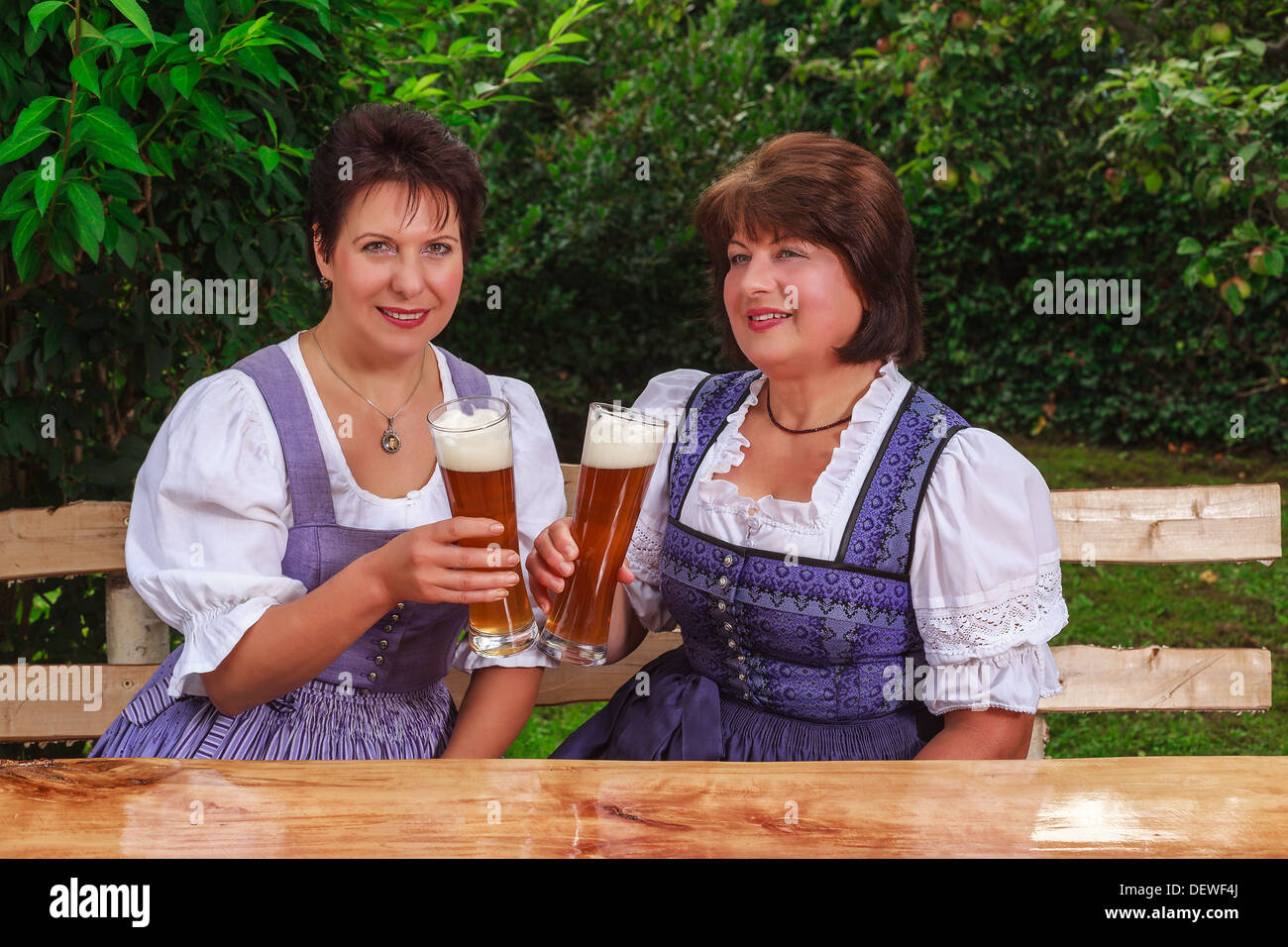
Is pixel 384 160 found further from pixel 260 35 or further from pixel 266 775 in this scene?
pixel 266 775

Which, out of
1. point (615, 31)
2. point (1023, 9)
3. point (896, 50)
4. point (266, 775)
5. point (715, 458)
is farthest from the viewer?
point (615, 31)

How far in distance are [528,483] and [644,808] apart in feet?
2.79

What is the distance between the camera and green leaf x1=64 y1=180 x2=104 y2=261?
73.2 inches

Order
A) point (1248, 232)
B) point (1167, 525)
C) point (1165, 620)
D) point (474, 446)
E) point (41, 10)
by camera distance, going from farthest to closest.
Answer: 1. point (1165, 620)
2. point (1248, 232)
3. point (1167, 525)
4. point (41, 10)
5. point (474, 446)

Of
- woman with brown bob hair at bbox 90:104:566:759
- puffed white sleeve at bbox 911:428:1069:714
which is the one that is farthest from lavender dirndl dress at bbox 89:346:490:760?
puffed white sleeve at bbox 911:428:1069:714

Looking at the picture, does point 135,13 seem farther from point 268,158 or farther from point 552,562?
point 552,562

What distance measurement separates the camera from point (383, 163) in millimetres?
1910

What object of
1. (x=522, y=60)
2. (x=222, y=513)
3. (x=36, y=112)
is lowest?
(x=222, y=513)

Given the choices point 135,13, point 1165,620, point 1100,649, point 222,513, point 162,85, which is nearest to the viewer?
point 135,13

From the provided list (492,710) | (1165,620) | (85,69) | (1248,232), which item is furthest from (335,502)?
(1165,620)

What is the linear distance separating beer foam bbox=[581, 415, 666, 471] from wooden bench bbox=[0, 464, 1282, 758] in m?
0.80

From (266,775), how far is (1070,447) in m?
6.23

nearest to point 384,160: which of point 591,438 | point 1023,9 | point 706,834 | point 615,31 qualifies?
point 591,438

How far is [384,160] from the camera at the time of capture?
6.28 feet
